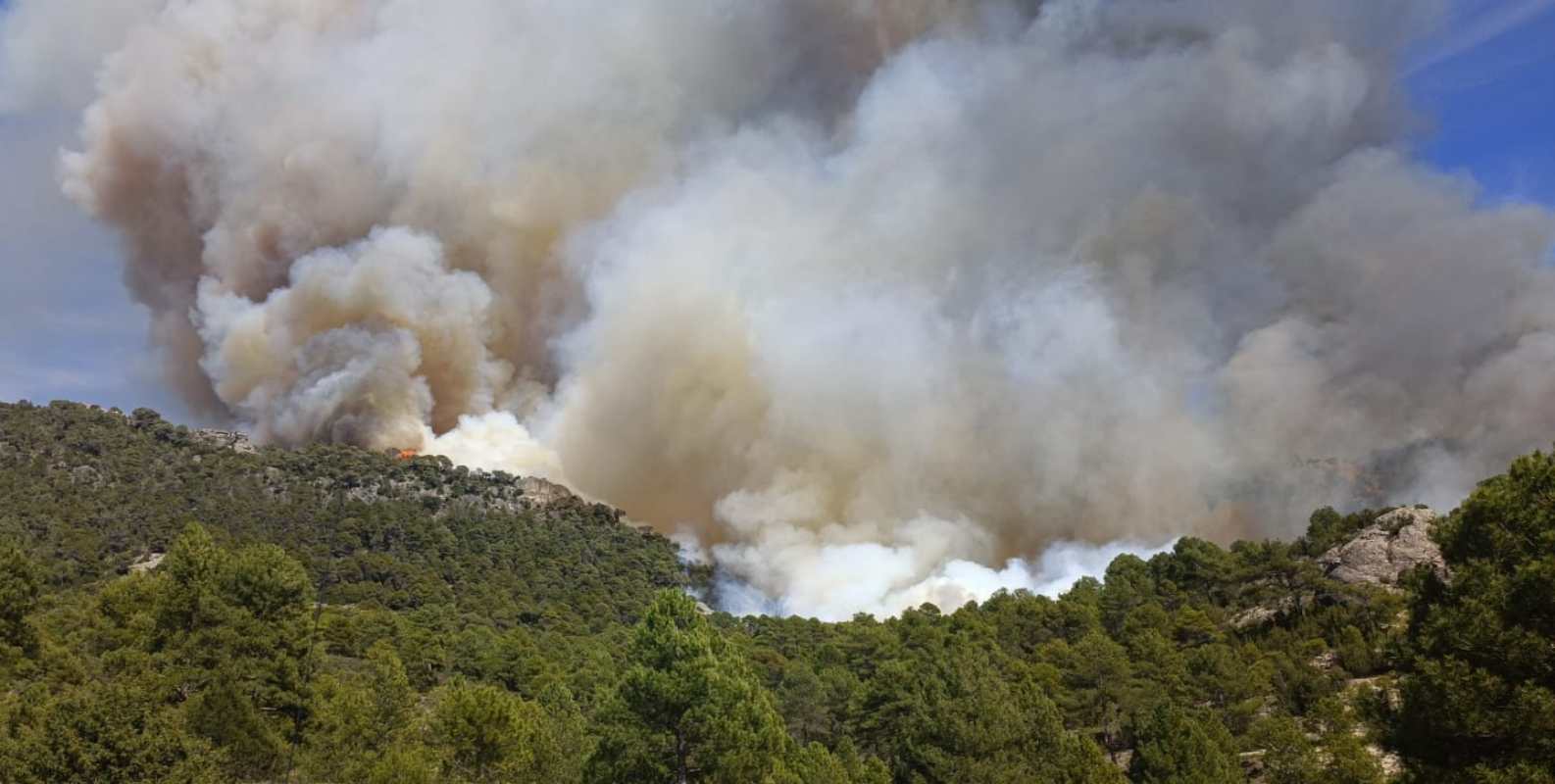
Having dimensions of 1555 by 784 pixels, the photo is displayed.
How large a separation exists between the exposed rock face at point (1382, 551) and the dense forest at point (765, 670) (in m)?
0.48

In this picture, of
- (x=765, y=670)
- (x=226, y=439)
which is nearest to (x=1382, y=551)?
(x=765, y=670)

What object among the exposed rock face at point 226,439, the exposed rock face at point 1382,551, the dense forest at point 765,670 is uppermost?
the exposed rock face at point 226,439

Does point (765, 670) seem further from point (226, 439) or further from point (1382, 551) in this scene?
point (226, 439)

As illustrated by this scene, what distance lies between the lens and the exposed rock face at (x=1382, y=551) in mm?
63688

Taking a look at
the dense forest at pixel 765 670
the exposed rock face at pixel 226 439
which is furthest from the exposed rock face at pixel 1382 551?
the exposed rock face at pixel 226 439

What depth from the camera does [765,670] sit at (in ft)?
212

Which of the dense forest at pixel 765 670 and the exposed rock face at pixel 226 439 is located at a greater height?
the exposed rock face at pixel 226 439

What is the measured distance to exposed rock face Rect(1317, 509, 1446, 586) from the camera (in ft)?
209

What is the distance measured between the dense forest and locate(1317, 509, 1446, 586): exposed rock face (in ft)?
1.58

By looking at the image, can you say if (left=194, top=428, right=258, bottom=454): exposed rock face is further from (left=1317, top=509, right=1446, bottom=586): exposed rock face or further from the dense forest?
(left=1317, top=509, right=1446, bottom=586): exposed rock face

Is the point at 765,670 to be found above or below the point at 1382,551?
below

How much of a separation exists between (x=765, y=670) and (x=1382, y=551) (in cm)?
4407

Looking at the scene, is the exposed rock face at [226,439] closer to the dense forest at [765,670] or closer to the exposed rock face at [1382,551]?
the dense forest at [765,670]

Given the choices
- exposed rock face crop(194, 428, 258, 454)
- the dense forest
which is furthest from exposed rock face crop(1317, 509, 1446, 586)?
exposed rock face crop(194, 428, 258, 454)
